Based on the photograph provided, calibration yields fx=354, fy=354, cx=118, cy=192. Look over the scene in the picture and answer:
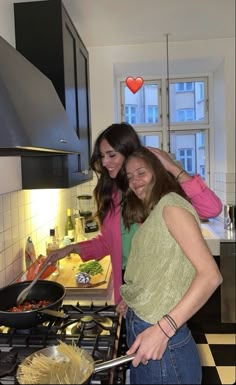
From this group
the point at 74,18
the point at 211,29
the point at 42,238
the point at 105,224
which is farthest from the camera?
the point at 211,29

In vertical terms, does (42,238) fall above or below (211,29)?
below

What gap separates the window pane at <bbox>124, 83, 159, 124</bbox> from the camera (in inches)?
158

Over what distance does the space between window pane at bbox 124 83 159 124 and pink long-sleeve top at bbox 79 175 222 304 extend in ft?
8.32

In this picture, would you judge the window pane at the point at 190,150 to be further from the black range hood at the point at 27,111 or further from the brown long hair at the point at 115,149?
the black range hood at the point at 27,111

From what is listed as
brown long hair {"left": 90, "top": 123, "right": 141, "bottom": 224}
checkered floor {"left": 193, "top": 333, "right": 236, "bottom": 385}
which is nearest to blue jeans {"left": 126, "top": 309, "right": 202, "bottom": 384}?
brown long hair {"left": 90, "top": 123, "right": 141, "bottom": 224}

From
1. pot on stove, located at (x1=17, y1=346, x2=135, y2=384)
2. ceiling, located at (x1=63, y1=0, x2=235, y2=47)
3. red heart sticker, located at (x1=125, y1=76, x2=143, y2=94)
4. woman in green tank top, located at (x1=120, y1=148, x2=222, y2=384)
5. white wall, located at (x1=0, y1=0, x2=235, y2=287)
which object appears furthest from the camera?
white wall, located at (x1=0, y1=0, x2=235, y2=287)

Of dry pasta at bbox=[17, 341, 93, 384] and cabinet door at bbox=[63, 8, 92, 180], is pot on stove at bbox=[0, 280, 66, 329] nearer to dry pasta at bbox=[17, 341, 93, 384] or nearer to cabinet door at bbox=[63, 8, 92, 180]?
dry pasta at bbox=[17, 341, 93, 384]

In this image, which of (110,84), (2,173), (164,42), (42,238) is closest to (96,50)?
(110,84)

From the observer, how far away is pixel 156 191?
1.15 meters

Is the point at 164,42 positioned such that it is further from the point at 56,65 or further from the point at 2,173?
the point at 2,173

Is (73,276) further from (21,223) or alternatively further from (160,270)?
(160,270)

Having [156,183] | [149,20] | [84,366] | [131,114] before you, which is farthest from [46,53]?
[131,114]

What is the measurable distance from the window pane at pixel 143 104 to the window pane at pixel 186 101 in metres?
0.18

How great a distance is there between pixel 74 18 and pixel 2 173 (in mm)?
1593
